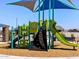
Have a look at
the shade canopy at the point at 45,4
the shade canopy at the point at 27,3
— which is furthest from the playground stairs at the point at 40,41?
the shade canopy at the point at 27,3

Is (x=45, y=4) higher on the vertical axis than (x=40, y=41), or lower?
higher

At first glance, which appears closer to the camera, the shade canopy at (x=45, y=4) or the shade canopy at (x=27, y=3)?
the shade canopy at (x=45, y=4)

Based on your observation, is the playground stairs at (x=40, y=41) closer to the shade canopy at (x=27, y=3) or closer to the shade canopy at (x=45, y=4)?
the shade canopy at (x=45, y=4)

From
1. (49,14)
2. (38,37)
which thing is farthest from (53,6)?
(38,37)

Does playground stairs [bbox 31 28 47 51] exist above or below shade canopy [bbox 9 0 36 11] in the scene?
below

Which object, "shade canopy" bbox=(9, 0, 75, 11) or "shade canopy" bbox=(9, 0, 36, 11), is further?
"shade canopy" bbox=(9, 0, 36, 11)

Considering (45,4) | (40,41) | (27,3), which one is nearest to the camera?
(40,41)

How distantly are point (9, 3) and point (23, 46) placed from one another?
4.53 metres

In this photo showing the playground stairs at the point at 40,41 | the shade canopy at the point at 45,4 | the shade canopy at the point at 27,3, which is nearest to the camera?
the playground stairs at the point at 40,41

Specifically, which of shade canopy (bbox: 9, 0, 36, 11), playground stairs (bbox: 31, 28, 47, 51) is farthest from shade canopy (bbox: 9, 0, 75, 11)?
playground stairs (bbox: 31, 28, 47, 51)

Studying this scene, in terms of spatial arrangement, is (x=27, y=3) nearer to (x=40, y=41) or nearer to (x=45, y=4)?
(x=45, y=4)

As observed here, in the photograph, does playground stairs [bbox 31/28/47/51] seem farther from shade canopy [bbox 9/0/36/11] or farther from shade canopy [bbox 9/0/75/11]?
shade canopy [bbox 9/0/36/11]

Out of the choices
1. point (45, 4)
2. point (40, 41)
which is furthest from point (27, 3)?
point (40, 41)

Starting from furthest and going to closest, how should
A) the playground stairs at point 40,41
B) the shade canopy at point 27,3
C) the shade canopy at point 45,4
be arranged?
the shade canopy at point 27,3 → the shade canopy at point 45,4 → the playground stairs at point 40,41
